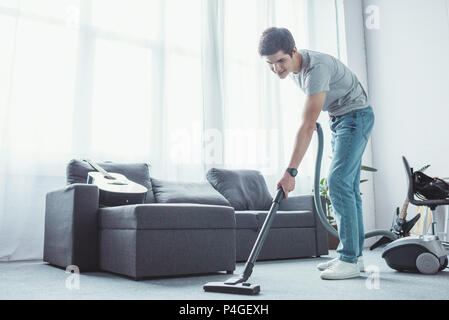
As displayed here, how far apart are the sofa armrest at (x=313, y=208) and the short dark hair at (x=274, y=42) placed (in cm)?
178

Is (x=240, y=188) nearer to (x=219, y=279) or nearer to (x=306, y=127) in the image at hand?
(x=219, y=279)

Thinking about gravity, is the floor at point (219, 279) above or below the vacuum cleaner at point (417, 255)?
below

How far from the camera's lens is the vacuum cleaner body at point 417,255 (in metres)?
2.28

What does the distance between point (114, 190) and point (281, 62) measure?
126 cm

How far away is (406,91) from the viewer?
16.1 ft

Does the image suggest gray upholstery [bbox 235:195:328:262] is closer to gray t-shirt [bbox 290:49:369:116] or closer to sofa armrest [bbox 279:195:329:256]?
sofa armrest [bbox 279:195:329:256]

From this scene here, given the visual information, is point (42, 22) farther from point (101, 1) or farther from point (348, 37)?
point (348, 37)

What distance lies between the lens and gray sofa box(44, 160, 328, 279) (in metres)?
2.08

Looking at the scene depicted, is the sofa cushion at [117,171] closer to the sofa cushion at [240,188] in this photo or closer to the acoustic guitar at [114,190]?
the acoustic guitar at [114,190]

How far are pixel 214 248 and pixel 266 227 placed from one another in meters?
0.59

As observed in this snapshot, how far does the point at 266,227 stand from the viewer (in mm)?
1720

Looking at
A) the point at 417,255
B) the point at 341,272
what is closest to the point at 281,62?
the point at 341,272

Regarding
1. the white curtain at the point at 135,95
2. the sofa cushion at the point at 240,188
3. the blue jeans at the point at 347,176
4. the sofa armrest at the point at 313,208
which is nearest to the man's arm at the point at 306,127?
the blue jeans at the point at 347,176
